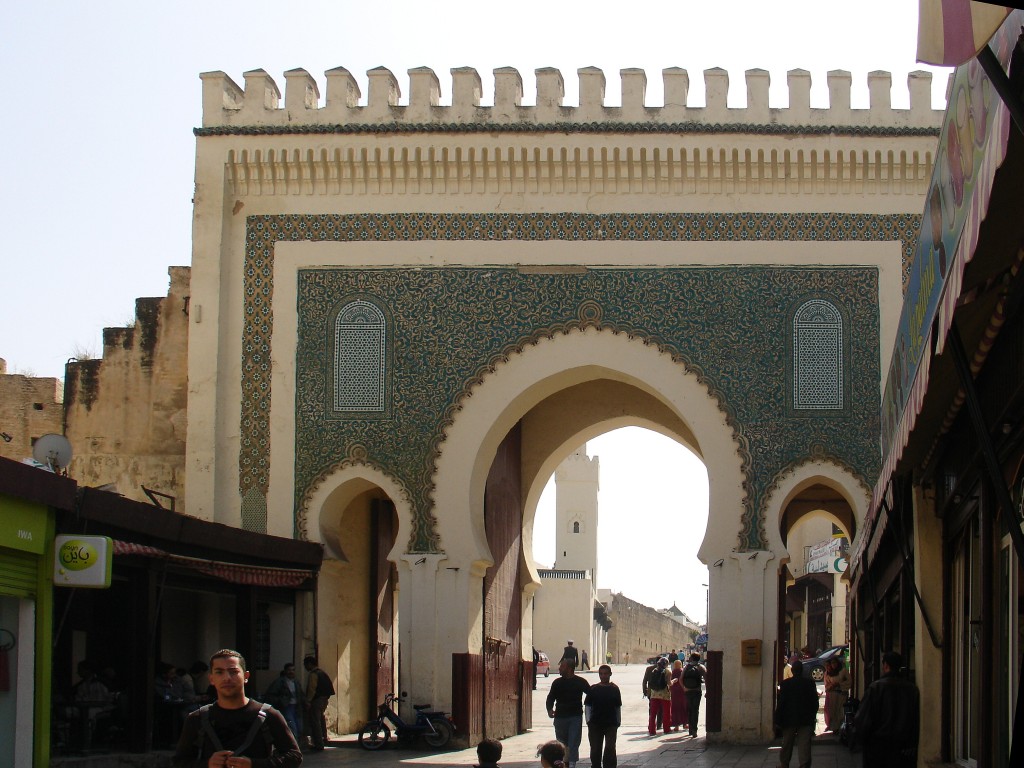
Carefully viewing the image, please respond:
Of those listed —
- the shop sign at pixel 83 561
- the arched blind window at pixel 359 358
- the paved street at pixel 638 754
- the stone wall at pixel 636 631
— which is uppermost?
the arched blind window at pixel 359 358

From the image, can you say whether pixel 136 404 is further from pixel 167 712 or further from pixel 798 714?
pixel 798 714

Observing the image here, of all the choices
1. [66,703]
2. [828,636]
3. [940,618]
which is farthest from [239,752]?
[828,636]

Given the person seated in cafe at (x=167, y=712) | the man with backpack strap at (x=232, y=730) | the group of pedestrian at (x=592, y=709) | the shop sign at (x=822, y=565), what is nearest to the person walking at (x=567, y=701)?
the group of pedestrian at (x=592, y=709)

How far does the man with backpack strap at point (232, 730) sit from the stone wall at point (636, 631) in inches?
1744

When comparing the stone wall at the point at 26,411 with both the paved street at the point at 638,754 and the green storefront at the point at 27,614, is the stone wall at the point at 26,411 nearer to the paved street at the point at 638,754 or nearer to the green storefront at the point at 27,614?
the paved street at the point at 638,754

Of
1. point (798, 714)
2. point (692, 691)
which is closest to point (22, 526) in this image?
point (798, 714)

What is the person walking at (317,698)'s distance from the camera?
1449 cm

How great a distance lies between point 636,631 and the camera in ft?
172

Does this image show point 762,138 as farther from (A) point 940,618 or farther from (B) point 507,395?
(A) point 940,618

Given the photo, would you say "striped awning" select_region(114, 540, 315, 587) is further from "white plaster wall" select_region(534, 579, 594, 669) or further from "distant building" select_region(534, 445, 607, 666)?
"white plaster wall" select_region(534, 579, 594, 669)

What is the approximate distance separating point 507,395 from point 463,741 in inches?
129

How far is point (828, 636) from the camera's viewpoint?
2925cm

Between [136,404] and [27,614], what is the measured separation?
257 inches

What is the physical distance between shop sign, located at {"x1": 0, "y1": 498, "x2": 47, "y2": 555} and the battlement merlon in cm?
690
